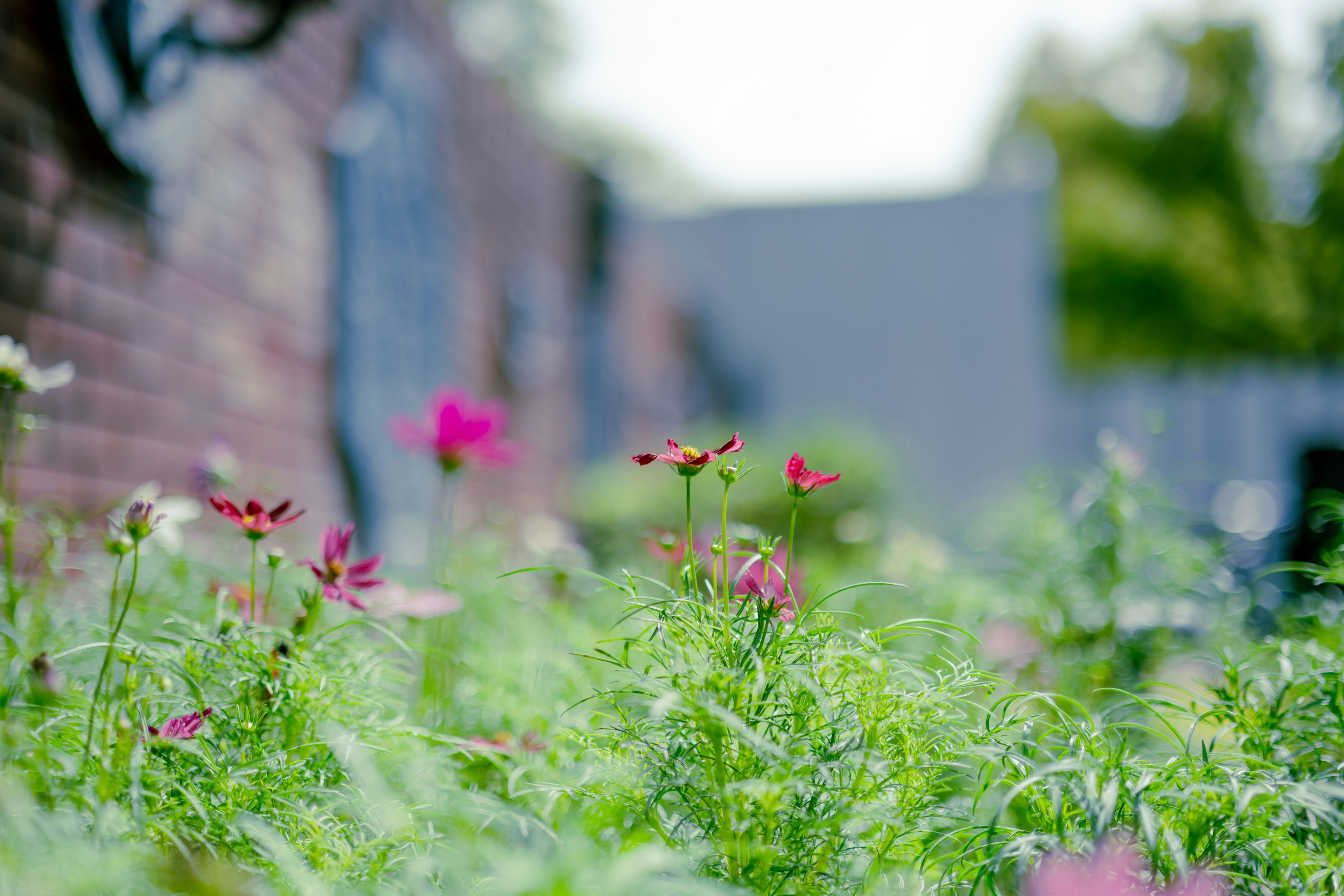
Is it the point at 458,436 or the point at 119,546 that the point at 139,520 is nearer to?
the point at 119,546

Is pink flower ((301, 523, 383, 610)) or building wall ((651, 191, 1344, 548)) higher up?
building wall ((651, 191, 1344, 548))

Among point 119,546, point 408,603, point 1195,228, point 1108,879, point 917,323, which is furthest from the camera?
point 917,323

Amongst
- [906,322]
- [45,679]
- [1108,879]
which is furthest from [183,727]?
[906,322]

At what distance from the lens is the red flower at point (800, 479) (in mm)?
738

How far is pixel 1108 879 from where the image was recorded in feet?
1.95

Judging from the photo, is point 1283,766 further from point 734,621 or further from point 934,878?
point 734,621

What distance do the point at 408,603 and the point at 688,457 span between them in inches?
15.7

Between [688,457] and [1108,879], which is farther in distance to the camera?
[688,457]

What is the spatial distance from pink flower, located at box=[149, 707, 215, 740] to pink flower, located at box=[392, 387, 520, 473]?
526mm

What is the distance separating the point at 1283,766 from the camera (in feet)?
2.51

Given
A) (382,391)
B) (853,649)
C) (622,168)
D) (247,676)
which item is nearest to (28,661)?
(247,676)

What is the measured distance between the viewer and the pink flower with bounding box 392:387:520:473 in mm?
1256

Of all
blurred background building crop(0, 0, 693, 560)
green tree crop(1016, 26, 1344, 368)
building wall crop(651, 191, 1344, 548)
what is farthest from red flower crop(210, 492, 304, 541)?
green tree crop(1016, 26, 1344, 368)

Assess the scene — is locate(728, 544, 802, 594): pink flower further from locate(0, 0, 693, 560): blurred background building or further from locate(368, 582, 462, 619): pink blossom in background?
locate(0, 0, 693, 560): blurred background building
